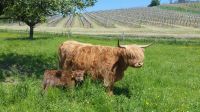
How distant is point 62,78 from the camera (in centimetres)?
1296

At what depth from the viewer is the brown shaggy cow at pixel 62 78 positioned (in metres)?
12.9

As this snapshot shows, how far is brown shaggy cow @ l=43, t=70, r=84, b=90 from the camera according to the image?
12.9 meters

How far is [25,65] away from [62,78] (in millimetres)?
8842

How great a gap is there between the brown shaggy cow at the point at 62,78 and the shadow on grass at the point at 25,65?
197 inches

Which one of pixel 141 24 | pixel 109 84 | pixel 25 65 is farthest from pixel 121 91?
pixel 141 24

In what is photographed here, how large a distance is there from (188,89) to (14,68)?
8523 millimetres

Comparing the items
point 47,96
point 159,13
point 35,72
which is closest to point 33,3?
point 35,72

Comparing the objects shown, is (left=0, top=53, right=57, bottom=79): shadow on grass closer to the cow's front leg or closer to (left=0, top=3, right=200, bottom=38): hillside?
the cow's front leg

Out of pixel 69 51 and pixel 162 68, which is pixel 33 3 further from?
pixel 162 68

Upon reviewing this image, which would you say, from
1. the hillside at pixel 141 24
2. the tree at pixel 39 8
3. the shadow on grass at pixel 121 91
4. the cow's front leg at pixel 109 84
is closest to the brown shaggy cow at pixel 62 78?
the cow's front leg at pixel 109 84

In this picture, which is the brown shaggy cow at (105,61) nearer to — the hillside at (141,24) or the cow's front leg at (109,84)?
the cow's front leg at (109,84)

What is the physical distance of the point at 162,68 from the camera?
21.3 m

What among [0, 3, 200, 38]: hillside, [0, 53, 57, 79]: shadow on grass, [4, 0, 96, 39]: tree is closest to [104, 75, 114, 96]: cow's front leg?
[0, 53, 57, 79]: shadow on grass

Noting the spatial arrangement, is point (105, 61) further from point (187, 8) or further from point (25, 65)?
point (187, 8)
